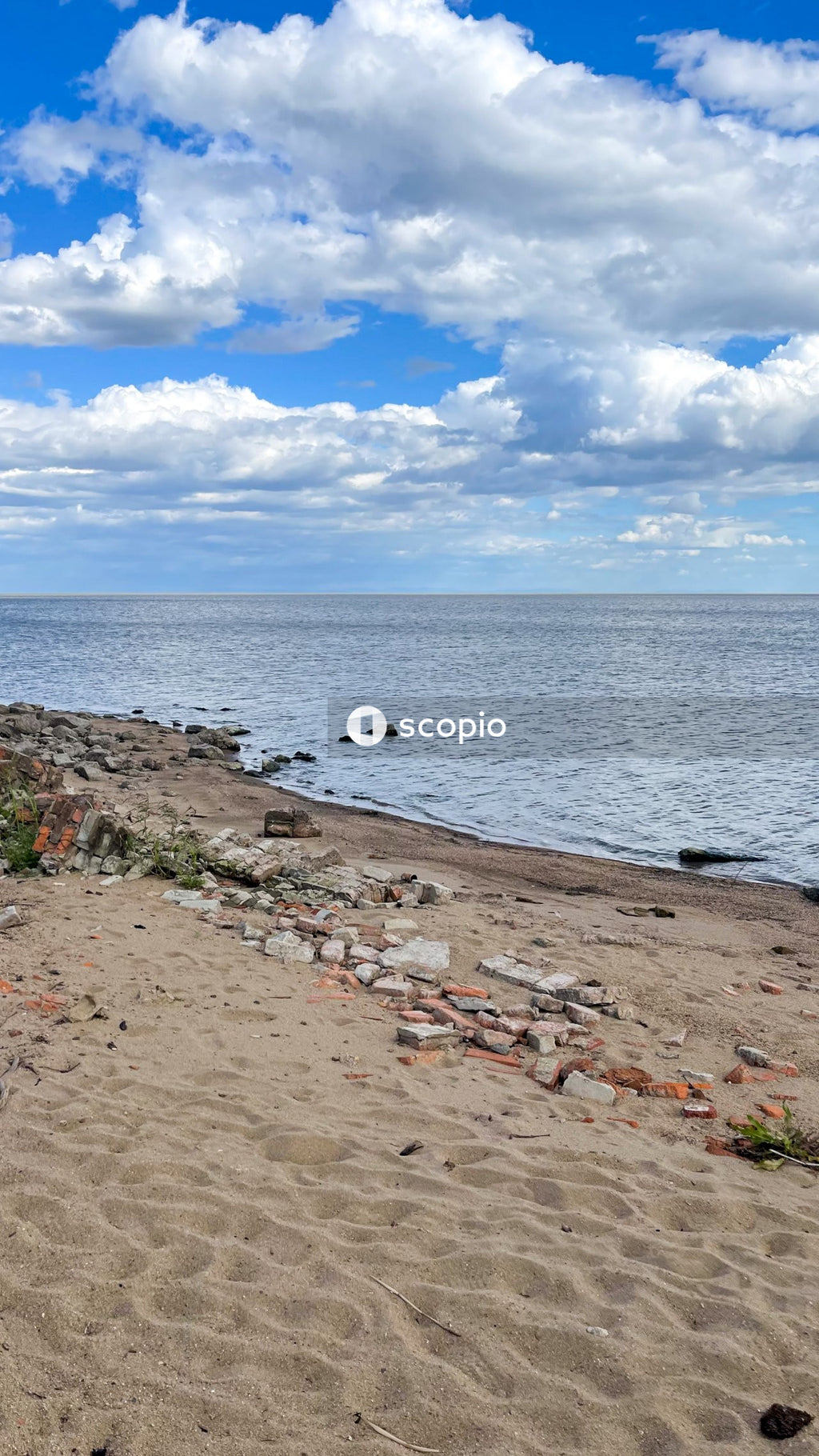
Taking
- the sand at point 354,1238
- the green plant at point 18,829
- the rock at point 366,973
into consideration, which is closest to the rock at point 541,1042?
the sand at point 354,1238

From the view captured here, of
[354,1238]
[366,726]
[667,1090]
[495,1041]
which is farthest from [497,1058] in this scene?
[366,726]

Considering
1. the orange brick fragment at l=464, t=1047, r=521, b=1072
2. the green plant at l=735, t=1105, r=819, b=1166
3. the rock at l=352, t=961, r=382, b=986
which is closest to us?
the green plant at l=735, t=1105, r=819, b=1166

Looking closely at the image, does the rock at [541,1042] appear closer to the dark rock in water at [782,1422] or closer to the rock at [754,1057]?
the rock at [754,1057]

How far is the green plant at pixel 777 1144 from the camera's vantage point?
5.21 m

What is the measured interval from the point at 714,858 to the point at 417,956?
8.86 meters

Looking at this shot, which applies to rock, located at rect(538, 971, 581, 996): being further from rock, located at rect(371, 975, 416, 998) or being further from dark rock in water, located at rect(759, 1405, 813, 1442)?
dark rock in water, located at rect(759, 1405, 813, 1442)

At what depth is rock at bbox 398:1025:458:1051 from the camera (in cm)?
637

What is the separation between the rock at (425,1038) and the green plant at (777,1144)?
201 cm

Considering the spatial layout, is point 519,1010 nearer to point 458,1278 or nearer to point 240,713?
point 458,1278

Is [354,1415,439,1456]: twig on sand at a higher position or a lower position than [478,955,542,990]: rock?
higher

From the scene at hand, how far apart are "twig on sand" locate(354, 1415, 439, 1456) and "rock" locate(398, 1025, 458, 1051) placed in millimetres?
3222

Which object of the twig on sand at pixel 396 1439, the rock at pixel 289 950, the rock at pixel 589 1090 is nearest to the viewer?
the twig on sand at pixel 396 1439

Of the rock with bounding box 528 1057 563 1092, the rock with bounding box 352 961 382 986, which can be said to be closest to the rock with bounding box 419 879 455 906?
the rock with bounding box 352 961 382 986

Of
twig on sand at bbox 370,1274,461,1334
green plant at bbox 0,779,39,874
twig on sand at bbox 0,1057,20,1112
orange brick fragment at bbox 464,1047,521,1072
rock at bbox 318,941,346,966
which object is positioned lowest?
orange brick fragment at bbox 464,1047,521,1072
